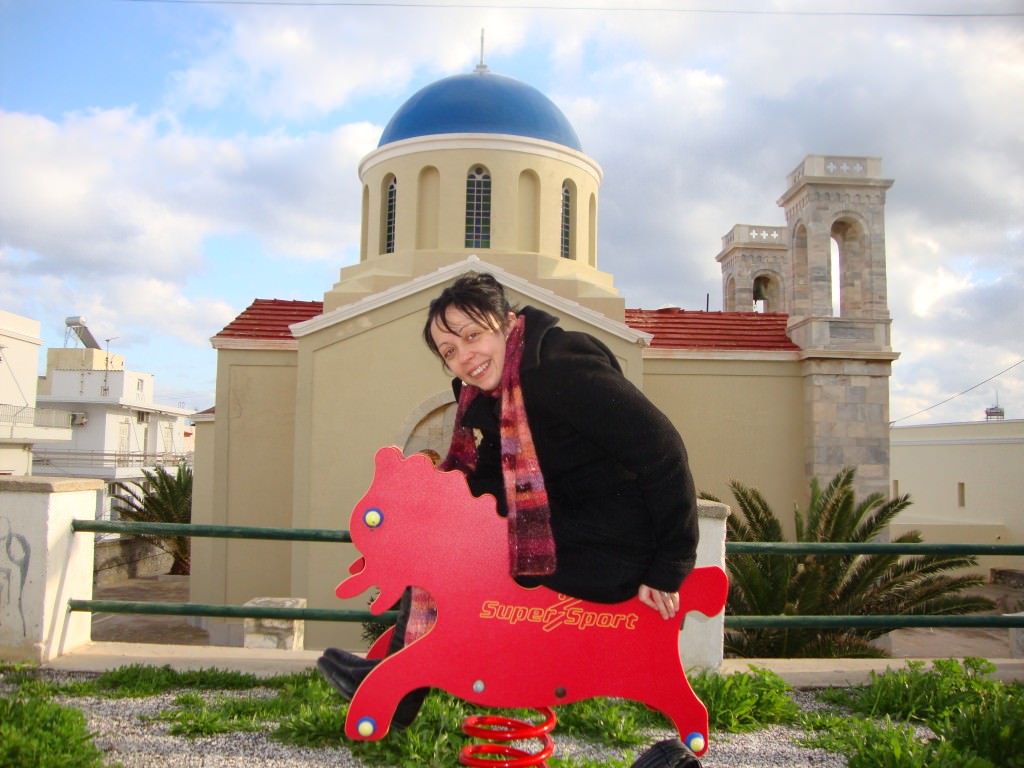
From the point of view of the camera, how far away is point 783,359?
14141 mm

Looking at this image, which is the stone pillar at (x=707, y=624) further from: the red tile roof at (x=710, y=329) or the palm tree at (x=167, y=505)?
the palm tree at (x=167, y=505)

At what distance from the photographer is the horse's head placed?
8.41 feet

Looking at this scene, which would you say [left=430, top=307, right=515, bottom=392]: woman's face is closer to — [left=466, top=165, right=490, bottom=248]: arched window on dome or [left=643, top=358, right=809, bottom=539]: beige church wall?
[left=643, top=358, right=809, bottom=539]: beige church wall

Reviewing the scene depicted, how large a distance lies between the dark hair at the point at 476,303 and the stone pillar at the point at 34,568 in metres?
3.03

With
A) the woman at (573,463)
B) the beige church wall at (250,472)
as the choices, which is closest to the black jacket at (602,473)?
the woman at (573,463)

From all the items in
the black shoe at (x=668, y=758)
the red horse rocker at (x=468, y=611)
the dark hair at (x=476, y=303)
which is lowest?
the black shoe at (x=668, y=758)

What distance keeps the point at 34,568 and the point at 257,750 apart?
207 centimetres

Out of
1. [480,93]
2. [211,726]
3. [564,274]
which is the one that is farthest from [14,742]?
[480,93]

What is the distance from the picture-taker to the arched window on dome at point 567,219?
15453mm

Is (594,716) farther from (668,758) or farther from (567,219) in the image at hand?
(567,219)

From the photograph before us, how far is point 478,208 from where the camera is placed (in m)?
14.8

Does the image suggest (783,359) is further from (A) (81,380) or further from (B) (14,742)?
(A) (81,380)

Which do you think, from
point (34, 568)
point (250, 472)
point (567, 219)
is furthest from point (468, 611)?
point (567, 219)

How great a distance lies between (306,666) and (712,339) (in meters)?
11.5
